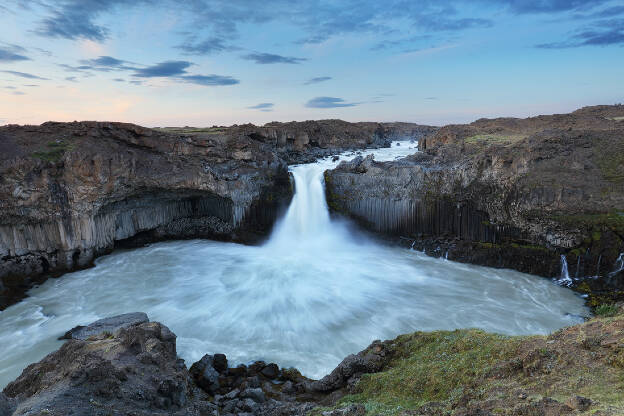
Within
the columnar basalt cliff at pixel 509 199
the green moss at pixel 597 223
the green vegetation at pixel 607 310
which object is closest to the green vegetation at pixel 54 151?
the columnar basalt cliff at pixel 509 199

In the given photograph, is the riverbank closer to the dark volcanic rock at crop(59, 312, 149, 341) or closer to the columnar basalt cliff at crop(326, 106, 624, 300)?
the dark volcanic rock at crop(59, 312, 149, 341)

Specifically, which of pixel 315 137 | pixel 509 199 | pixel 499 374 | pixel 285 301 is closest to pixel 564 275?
pixel 509 199

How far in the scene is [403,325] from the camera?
15414 millimetres

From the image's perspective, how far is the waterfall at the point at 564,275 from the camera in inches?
760

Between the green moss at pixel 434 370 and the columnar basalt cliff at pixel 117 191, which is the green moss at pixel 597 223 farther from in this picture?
the columnar basalt cliff at pixel 117 191

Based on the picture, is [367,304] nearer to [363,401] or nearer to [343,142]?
[363,401]

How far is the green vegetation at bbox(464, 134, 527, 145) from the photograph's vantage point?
→ 2827cm

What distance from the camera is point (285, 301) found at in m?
17.6

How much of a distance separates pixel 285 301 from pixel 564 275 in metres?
15.5

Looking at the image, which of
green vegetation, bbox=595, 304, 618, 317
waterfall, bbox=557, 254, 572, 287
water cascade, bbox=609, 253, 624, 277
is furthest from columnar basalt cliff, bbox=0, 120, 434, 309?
water cascade, bbox=609, 253, 624, 277

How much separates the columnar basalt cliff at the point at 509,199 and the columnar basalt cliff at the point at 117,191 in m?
6.97

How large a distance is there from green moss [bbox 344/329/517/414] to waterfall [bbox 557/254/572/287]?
13.8 metres

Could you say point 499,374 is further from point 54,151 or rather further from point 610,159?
point 54,151

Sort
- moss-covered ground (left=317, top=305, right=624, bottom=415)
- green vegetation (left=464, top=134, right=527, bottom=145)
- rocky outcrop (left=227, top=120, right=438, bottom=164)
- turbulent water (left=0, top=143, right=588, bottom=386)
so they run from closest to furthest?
moss-covered ground (left=317, top=305, right=624, bottom=415)
turbulent water (left=0, top=143, right=588, bottom=386)
green vegetation (left=464, top=134, right=527, bottom=145)
rocky outcrop (left=227, top=120, right=438, bottom=164)
